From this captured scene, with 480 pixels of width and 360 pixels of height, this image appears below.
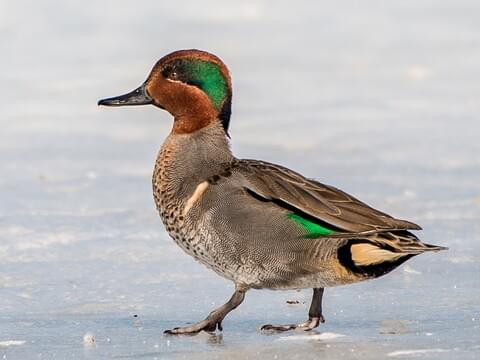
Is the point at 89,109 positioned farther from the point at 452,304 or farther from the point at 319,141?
the point at 452,304

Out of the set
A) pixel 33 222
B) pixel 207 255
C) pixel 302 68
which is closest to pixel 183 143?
pixel 207 255

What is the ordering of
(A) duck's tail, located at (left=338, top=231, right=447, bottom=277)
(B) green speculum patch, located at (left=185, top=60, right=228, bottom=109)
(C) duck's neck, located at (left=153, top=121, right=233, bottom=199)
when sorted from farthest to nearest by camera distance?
(B) green speculum patch, located at (left=185, top=60, right=228, bottom=109)
(C) duck's neck, located at (left=153, top=121, right=233, bottom=199)
(A) duck's tail, located at (left=338, top=231, right=447, bottom=277)

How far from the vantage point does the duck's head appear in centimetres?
613

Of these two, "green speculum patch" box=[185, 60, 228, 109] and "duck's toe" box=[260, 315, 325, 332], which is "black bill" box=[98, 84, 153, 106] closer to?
"green speculum patch" box=[185, 60, 228, 109]

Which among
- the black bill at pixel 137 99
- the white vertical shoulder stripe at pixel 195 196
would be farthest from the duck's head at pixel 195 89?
the white vertical shoulder stripe at pixel 195 196

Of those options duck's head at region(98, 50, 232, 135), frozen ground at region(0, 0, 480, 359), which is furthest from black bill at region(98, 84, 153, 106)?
frozen ground at region(0, 0, 480, 359)

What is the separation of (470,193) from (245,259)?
10.4 ft

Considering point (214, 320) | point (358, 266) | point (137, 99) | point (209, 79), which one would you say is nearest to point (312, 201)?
point (358, 266)

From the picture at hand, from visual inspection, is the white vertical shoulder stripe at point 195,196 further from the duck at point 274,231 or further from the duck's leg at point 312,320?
the duck's leg at point 312,320

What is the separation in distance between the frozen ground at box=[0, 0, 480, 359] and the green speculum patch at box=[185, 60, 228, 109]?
93cm

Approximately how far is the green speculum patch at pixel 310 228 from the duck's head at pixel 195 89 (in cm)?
71

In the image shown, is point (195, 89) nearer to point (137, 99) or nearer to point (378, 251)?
point (137, 99)

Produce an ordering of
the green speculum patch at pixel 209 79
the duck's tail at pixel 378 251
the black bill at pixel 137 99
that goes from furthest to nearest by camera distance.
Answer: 1. the black bill at pixel 137 99
2. the green speculum patch at pixel 209 79
3. the duck's tail at pixel 378 251

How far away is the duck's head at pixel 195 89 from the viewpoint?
613cm
